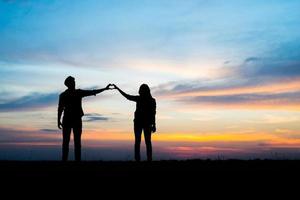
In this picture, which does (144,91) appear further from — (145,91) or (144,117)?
(144,117)

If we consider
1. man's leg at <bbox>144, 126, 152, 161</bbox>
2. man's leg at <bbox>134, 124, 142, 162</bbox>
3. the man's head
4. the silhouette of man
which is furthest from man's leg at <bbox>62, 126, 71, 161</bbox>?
man's leg at <bbox>144, 126, 152, 161</bbox>

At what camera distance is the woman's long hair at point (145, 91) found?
47.0 ft

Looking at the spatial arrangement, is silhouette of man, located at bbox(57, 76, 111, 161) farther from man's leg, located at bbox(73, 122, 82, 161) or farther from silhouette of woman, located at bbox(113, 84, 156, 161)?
silhouette of woman, located at bbox(113, 84, 156, 161)

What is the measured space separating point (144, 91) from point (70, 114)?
2.40m

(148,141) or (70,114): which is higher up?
(70,114)

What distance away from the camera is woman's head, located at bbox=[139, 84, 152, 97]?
1432 centimetres

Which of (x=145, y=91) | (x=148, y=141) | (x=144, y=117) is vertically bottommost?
(x=148, y=141)

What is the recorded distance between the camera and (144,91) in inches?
565

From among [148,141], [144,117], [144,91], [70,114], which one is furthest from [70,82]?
[148,141]
